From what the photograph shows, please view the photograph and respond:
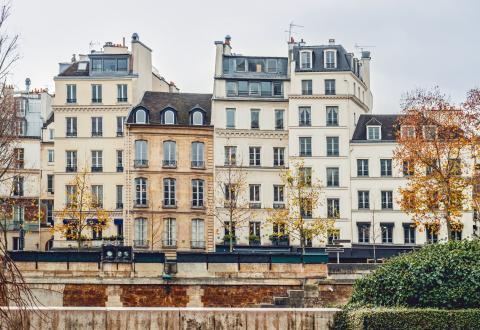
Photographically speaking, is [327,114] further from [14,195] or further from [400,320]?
[400,320]

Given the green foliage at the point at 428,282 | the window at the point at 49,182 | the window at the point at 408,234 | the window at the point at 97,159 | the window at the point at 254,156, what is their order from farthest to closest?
the window at the point at 49,182, the window at the point at 97,159, the window at the point at 254,156, the window at the point at 408,234, the green foliage at the point at 428,282

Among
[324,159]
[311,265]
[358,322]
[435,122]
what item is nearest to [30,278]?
[311,265]

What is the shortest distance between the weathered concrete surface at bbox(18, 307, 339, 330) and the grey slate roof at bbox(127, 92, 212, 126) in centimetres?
4213

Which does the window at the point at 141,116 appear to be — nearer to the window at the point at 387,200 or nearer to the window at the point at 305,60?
the window at the point at 305,60

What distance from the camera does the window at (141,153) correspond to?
65.3m

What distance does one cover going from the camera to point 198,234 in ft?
214

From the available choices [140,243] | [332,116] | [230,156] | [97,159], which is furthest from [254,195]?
[97,159]

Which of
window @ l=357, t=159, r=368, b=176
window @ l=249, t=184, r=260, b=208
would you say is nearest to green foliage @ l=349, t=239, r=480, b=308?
window @ l=357, t=159, r=368, b=176

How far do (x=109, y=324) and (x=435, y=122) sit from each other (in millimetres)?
33300

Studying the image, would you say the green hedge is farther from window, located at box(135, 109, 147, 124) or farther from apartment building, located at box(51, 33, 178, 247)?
apartment building, located at box(51, 33, 178, 247)

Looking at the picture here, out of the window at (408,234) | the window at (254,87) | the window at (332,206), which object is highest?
the window at (254,87)

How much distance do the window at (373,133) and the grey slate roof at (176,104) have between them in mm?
11800

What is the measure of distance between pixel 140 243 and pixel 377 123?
62.4 feet

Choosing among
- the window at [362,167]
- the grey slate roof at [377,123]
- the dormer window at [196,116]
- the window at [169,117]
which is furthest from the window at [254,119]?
the window at [362,167]
